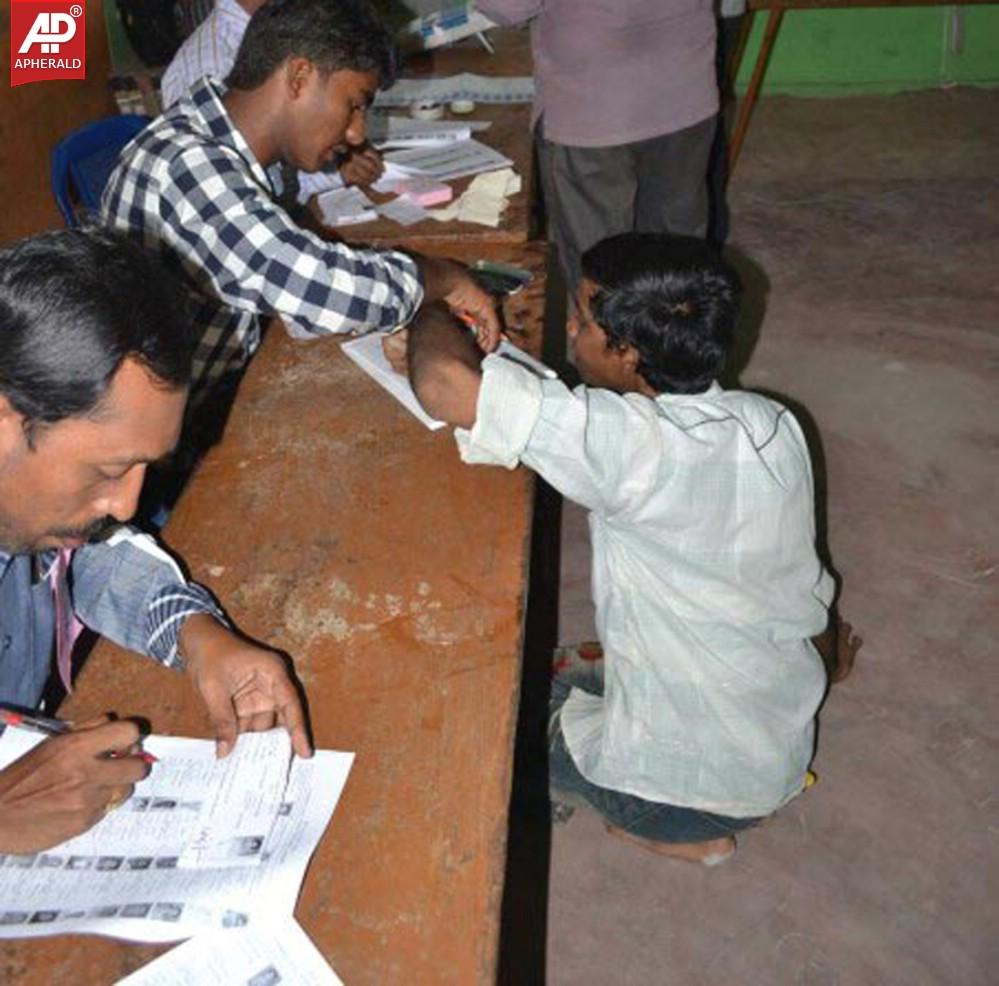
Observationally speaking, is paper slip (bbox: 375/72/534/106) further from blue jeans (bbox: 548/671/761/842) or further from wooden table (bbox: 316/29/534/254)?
blue jeans (bbox: 548/671/761/842)

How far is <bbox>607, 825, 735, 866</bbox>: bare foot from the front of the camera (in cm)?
203

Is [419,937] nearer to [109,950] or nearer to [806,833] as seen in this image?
[109,950]

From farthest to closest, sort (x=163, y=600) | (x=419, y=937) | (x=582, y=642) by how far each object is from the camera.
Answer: (x=582, y=642) → (x=163, y=600) → (x=419, y=937)

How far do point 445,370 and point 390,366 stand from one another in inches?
14.6

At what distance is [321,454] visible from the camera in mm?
1739

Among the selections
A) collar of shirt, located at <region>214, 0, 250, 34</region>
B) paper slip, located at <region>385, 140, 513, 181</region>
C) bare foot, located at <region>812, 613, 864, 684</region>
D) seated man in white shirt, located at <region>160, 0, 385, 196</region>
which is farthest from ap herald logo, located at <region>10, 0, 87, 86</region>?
bare foot, located at <region>812, 613, 864, 684</region>

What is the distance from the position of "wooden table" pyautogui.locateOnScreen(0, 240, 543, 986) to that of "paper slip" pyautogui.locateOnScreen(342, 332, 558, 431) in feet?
0.07

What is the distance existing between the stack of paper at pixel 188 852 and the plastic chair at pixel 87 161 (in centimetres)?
182

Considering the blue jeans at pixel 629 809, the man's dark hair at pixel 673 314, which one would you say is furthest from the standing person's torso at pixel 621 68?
the blue jeans at pixel 629 809

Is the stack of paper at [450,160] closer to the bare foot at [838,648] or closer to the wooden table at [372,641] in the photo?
the wooden table at [372,641]

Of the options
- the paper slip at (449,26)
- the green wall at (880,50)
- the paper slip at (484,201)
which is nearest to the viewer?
the paper slip at (484,201)

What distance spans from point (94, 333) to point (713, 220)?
9.21ft

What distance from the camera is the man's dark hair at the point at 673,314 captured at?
1602 millimetres

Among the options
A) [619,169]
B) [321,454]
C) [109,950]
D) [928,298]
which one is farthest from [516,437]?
[928,298]
